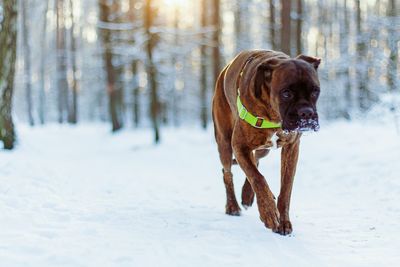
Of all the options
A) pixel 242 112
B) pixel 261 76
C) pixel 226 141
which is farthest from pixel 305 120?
pixel 226 141

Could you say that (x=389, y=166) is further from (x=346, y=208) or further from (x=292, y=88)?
(x=292, y=88)

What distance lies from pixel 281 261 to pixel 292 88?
1.28 metres

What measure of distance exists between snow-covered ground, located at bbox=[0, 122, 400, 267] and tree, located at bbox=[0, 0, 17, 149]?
0.46 metres

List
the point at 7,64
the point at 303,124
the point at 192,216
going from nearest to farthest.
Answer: the point at 303,124
the point at 192,216
the point at 7,64

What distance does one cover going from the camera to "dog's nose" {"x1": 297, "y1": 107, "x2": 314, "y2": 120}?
3.50 meters

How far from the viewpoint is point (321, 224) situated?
4.61m

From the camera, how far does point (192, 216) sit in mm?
4910

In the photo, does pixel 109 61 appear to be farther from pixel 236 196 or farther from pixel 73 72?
pixel 236 196

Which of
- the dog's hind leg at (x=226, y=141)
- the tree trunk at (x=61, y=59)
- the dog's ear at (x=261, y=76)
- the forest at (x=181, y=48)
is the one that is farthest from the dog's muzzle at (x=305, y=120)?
the tree trunk at (x=61, y=59)

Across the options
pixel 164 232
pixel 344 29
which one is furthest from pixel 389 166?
pixel 344 29

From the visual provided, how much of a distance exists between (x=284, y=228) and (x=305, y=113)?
3.75 feet

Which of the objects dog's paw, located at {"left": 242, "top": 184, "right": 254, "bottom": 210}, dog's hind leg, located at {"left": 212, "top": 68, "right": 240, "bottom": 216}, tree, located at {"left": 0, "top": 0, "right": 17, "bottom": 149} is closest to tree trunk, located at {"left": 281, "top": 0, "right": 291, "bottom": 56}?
tree, located at {"left": 0, "top": 0, "right": 17, "bottom": 149}

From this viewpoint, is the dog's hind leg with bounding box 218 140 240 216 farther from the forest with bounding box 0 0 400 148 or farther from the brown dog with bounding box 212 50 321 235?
the forest with bounding box 0 0 400 148

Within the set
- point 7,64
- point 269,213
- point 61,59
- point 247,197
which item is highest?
point 7,64
